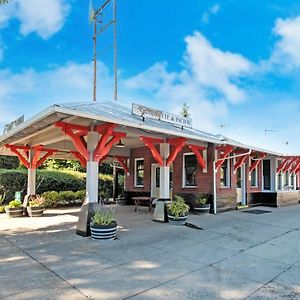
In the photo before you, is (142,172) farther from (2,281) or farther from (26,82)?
(2,281)

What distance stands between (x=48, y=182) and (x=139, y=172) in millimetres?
4798

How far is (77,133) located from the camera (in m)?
7.17

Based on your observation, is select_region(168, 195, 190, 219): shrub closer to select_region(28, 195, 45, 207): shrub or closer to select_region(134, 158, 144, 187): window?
select_region(28, 195, 45, 207): shrub

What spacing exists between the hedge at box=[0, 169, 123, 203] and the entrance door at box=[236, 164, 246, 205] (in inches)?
293

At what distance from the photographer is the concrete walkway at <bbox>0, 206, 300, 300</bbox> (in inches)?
138

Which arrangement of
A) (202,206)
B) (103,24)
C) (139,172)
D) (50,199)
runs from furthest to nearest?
(103,24)
(139,172)
(50,199)
(202,206)

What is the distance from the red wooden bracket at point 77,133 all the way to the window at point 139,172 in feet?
22.1

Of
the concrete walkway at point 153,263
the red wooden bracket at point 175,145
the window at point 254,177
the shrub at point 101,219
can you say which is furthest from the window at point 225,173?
the shrub at point 101,219

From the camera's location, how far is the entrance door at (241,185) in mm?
12914

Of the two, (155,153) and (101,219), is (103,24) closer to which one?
(155,153)

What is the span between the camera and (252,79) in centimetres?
1547

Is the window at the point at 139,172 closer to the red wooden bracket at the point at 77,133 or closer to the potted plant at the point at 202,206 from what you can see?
the potted plant at the point at 202,206

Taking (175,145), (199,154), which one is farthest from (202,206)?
(175,145)

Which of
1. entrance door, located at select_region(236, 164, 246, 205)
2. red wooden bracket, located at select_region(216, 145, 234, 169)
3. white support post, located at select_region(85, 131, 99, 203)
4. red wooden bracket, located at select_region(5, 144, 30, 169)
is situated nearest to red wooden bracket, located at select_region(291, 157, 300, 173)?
entrance door, located at select_region(236, 164, 246, 205)
